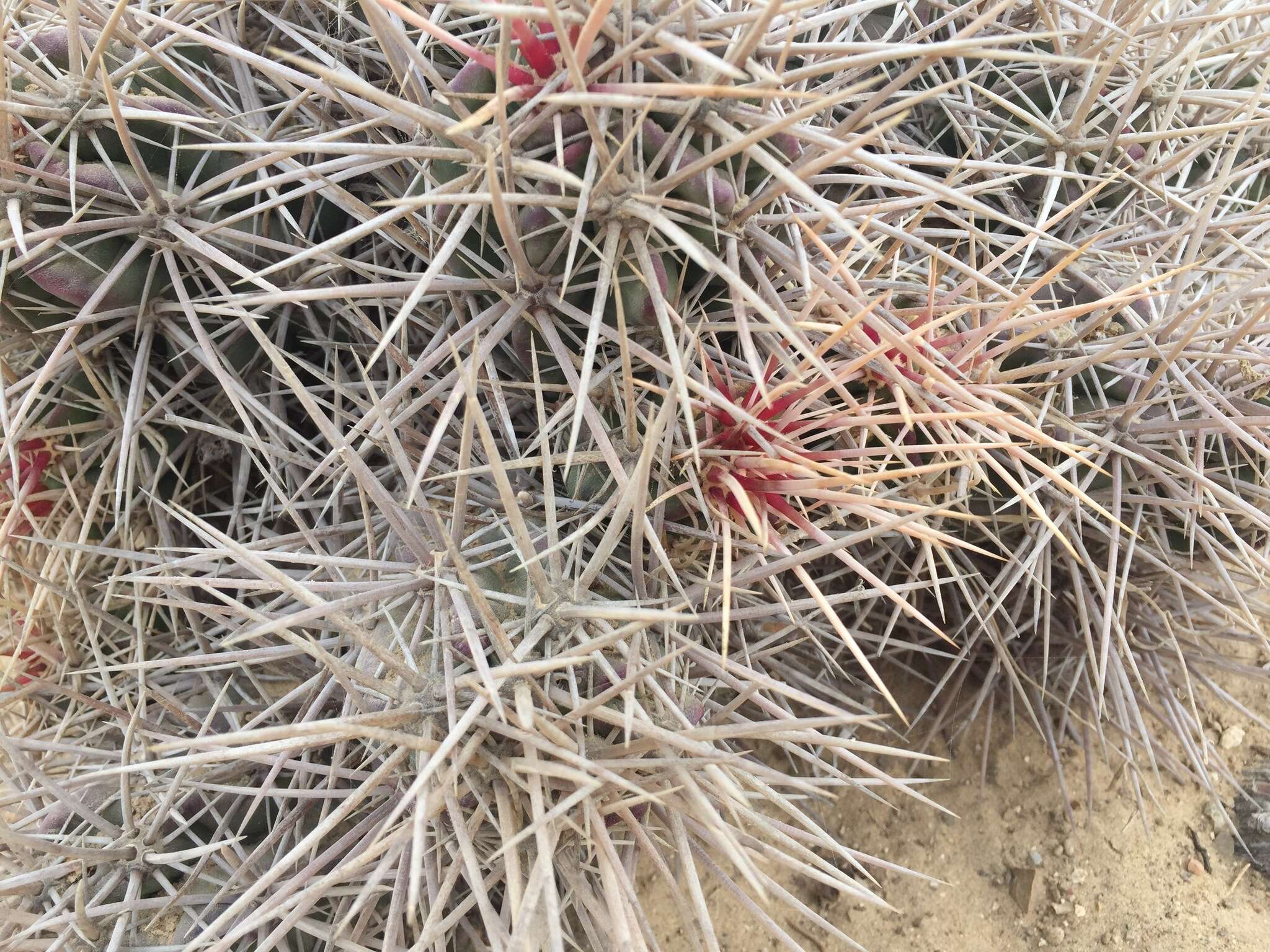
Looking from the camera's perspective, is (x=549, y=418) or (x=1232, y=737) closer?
(x=549, y=418)

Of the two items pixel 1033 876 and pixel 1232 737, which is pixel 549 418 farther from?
pixel 1232 737

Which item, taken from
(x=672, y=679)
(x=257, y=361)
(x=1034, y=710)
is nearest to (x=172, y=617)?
(x=257, y=361)

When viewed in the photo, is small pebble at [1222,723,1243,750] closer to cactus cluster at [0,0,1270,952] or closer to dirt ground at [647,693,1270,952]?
dirt ground at [647,693,1270,952]

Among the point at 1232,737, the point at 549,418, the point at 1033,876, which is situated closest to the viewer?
the point at 549,418

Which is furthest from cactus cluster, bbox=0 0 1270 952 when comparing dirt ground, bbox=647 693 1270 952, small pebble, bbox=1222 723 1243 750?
small pebble, bbox=1222 723 1243 750

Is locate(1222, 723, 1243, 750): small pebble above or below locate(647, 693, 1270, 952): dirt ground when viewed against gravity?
above

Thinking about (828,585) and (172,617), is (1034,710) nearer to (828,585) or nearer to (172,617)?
(828,585)

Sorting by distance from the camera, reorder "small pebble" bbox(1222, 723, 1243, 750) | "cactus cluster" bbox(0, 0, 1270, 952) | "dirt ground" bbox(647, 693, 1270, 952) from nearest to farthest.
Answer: "cactus cluster" bbox(0, 0, 1270, 952) → "dirt ground" bbox(647, 693, 1270, 952) → "small pebble" bbox(1222, 723, 1243, 750)

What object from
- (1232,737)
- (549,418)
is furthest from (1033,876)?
(549,418)
